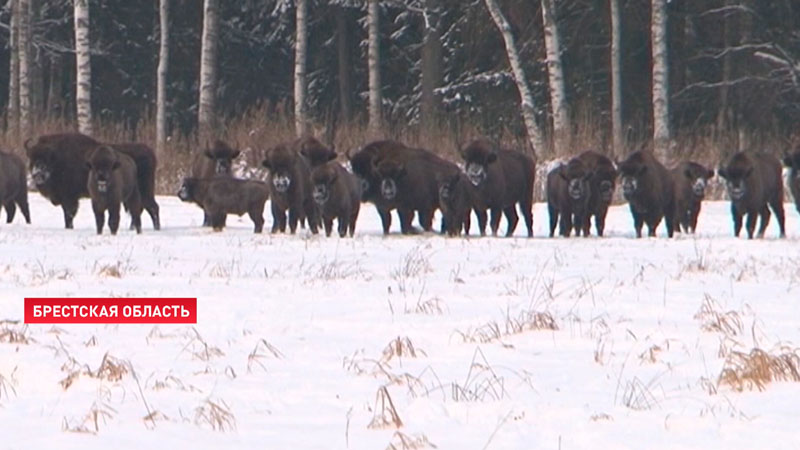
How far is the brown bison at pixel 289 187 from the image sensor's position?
22.6m

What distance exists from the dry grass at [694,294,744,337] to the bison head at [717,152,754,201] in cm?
1190

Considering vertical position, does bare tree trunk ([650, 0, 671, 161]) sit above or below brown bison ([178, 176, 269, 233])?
above

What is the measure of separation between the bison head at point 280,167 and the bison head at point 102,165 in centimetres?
220

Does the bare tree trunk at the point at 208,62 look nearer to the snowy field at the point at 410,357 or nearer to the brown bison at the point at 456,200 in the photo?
the brown bison at the point at 456,200

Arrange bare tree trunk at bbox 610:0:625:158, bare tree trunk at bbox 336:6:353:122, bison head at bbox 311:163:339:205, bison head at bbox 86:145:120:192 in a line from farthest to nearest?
bare tree trunk at bbox 336:6:353:122
bare tree trunk at bbox 610:0:625:158
bison head at bbox 311:163:339:205
bison head at bbox 86:145:120:192

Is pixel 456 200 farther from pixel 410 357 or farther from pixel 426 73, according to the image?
pixel 426 73

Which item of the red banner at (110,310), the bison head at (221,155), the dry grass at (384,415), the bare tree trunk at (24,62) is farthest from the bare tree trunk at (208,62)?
the dry grass at (384,415)

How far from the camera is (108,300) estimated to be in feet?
38.3

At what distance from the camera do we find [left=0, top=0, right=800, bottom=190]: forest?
35.8 meters

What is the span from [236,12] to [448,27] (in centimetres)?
1045

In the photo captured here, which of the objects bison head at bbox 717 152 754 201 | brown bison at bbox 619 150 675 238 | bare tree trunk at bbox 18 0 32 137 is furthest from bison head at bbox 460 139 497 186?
bare tree trunk at bbox 18 0 32 137

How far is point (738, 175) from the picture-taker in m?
23.5

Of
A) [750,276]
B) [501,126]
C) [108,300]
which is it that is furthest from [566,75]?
[108,300]

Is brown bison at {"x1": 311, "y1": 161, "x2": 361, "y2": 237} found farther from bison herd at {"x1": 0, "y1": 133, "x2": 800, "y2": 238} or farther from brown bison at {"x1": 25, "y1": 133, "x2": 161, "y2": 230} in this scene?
brown bison at {"x1": 25, "y1": 133, "x2": 161, "y2": 230}
